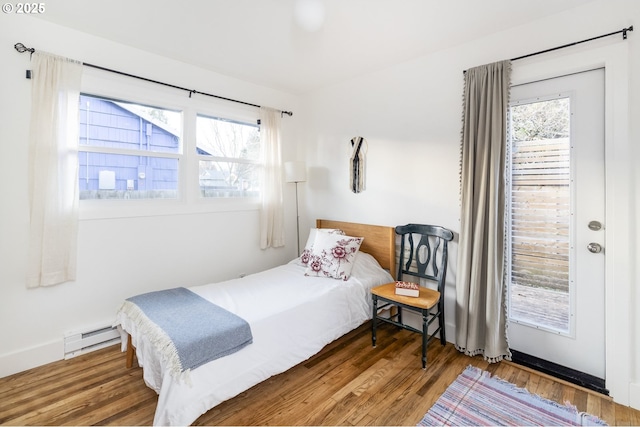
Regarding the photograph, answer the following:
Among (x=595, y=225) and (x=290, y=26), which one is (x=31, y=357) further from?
(x=595, y=225)

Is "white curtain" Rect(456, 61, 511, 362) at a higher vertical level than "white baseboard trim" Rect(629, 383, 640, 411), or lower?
higher

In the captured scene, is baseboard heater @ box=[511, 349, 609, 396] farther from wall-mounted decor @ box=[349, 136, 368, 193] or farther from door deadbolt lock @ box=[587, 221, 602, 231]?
wall-mounted decor @ box=[349, 136, 368, 193]

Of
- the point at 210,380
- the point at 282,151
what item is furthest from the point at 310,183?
the point at 210,380

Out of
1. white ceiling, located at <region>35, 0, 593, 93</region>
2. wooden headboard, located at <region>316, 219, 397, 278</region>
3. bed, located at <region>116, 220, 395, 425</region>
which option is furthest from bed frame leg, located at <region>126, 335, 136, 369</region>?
white ceiling, located at <region>35, 0, 593, 93</region>

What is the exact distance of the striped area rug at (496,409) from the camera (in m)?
1.69

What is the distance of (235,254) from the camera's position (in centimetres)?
332

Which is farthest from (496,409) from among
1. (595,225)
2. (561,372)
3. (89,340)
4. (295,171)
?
(89,340)

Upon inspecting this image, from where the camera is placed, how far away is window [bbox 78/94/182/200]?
2.46 m

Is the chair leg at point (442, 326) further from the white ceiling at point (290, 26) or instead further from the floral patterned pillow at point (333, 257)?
the white ceiling at point (290, 26)

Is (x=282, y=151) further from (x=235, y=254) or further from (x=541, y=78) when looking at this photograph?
(x=541, y=78)

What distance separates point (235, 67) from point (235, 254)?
1.95m

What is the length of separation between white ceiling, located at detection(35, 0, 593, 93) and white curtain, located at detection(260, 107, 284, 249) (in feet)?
2.28

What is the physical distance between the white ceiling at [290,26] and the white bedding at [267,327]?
1940 millimetres

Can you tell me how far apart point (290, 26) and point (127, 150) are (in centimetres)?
174
